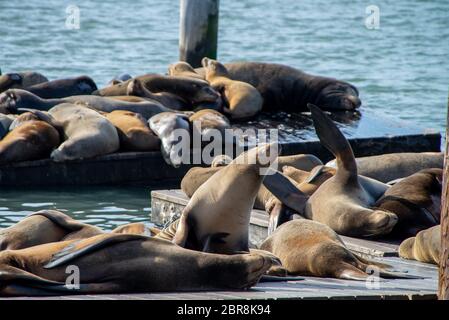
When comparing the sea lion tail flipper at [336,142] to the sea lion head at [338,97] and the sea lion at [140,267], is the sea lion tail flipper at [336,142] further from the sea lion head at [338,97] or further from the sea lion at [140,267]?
the sea lion head at [338,97]

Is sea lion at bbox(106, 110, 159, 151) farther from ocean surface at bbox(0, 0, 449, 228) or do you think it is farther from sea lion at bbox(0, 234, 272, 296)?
sea lion at bbox(0, 234, 272, 296)

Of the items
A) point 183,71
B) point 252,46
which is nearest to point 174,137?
point 183,71

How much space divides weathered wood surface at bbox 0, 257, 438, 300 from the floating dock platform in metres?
4.84

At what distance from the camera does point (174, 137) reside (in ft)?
36.2

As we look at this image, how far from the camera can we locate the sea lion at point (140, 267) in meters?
5.80

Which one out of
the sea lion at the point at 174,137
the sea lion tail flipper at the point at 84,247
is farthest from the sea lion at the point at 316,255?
the sea lion at the point at 174,137

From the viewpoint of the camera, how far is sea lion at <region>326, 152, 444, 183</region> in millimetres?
9844

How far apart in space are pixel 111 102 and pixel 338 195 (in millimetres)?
4246

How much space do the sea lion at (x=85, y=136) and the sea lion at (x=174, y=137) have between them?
15.8 inches

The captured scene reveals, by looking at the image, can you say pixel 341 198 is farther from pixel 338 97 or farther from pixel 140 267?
pixel 338 97

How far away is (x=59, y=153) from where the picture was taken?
10898 millimetres

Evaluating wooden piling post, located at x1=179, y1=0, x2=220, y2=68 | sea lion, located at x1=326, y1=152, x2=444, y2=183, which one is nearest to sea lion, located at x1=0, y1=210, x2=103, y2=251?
sea lion, located at x1=326, y1=152, x2=444, y2=183
